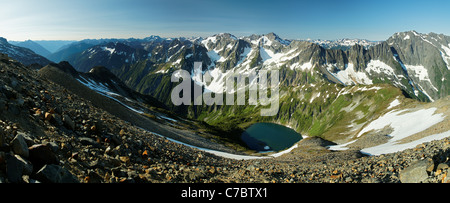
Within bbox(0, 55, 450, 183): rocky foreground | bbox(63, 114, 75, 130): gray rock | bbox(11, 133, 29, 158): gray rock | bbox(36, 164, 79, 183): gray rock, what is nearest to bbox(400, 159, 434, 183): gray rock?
bbox(0, 55, 450, 183): rocky foreground

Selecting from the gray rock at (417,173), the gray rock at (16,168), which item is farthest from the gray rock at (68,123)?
the gray rock at (417,173)

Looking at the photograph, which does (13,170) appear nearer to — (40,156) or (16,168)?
(16,168)

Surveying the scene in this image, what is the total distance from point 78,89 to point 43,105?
54871mm

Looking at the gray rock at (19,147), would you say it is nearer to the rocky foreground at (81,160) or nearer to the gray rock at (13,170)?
the rocky foreground at (81,160)

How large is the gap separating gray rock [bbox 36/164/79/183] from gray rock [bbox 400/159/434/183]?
60.7ft

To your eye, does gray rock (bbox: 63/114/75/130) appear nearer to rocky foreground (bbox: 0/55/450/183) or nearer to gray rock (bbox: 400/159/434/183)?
rocky foreground (bbox: 0/55/450/183)

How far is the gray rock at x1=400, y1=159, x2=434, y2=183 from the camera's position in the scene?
12.1m

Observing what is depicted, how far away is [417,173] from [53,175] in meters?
19.2

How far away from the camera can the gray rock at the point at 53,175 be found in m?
6.94

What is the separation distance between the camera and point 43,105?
47.1ft

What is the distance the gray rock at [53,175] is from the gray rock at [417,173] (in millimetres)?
18510

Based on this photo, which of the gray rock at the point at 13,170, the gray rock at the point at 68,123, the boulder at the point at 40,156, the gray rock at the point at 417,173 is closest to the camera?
the gray rock at the point at 13,170
